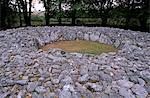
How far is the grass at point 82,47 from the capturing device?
275 inches

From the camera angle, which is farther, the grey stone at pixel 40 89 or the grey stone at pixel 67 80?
the grey stone at pixel 67 80

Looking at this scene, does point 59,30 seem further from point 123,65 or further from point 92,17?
point 92,17

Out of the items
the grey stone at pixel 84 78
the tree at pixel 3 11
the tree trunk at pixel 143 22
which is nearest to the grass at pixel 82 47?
the grey stone at pixel 84 78

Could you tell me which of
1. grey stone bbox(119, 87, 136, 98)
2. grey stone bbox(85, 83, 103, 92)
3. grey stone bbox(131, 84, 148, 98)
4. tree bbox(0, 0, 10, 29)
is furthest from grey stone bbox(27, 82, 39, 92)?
tree bbox(0, 0, 10, 29)

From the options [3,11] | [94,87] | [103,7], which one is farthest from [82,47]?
[3,11]

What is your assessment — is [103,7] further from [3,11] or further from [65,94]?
[65,94]

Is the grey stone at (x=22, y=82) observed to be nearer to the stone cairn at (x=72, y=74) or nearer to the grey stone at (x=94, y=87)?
the stone cairn at (x=72, y=74)

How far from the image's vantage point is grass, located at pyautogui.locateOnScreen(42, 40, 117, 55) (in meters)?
6.98

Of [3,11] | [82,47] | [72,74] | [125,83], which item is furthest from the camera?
[3,11]

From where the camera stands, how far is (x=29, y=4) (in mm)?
14664

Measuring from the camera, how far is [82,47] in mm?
7453

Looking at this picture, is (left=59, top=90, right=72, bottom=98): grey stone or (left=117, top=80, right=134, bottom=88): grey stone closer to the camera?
(left=59, top=90, right=72, bottom=98): grey stone

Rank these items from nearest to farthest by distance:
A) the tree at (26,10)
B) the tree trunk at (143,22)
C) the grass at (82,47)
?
1. the grass at (82,47)
2. the tree trunk at (143,22)
3. the tree at (26,10)

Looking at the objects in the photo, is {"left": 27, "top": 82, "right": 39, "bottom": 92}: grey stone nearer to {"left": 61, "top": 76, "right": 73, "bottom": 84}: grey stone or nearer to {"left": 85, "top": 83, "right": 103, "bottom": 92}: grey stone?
{"left": 61, "top": 76, "right": 73, "bottom": 84}: grey stone
